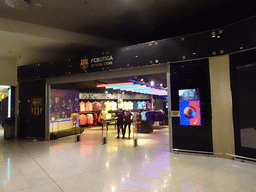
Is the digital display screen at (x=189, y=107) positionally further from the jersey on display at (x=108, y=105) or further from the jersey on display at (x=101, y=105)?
the jersey on display at (x=108, y=105)

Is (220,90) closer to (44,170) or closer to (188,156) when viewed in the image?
(188,156)

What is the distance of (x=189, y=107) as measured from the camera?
17.0 feet

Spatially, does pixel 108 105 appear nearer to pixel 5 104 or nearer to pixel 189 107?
pixel 189 107

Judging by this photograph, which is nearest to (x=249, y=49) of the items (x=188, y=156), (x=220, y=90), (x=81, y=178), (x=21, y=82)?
(x=220, y=90)

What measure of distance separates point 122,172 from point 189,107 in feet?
8.60

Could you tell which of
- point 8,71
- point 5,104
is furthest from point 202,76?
point 5,104

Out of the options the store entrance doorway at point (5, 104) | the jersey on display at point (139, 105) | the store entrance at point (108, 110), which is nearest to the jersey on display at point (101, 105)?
the store entrance at point (108, 110)

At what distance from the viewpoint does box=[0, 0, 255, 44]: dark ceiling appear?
5535 millimetres

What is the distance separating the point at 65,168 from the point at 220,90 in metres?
4.33

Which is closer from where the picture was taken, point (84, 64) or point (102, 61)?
point (102, 61)

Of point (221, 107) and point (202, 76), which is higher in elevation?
point (202, 76)

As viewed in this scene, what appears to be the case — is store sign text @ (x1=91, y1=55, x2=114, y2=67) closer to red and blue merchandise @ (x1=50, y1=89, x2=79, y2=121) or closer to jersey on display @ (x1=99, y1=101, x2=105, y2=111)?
red and blue merchandise @ (x1=50, y1=89, x2=79, y2=121)

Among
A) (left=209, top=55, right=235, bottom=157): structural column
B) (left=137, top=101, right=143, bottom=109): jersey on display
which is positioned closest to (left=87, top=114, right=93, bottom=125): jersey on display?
(left=137, top=101, right=143, bottom=109): jersey on display

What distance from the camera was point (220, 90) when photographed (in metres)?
4.84
